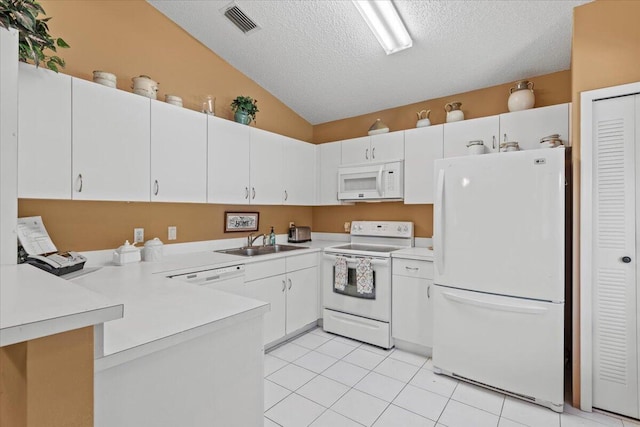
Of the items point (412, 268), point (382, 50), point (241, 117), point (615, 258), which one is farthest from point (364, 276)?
point (382, 50)

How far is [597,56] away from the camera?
6.47 ft

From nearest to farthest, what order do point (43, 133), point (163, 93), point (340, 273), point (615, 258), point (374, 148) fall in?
point (43, 133) < point (615, 258) < point (163, 93) < point (340, 273) < point (374, 148)

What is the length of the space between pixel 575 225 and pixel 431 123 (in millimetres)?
1695

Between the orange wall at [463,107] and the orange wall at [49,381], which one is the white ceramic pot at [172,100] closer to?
the orange wall at [463,107]

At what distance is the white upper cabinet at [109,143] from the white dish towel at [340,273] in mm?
1782

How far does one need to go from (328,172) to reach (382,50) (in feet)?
4.80

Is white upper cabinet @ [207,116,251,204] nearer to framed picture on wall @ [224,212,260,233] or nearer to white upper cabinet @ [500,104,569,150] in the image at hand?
framed picture on wall @ [224,212,260,233]

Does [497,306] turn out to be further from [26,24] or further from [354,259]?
[26,24]

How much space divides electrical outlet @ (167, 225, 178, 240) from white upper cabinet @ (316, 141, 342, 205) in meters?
1.69

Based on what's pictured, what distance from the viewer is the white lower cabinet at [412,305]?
2.65 meters

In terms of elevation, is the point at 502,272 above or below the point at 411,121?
below

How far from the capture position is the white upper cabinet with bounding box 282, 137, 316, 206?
3400mm

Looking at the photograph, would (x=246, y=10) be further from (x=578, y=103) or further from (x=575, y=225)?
(x=575, y=225)

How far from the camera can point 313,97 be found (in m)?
3.56
